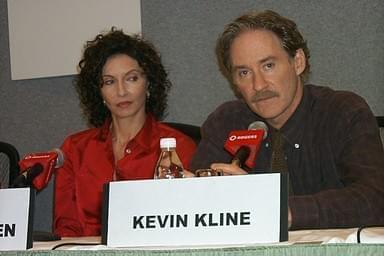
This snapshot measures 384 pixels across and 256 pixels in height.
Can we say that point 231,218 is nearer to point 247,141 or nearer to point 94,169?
point 247,141

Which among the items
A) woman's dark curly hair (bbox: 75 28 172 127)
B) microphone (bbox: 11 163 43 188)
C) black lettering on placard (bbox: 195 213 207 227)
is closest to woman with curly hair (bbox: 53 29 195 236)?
woman's dark curly hair (bbox: 75 28 172 127)

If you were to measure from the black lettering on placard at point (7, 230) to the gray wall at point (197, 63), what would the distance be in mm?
1423

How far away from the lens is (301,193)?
1834 mm

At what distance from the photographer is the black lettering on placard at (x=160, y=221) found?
3.64 feet

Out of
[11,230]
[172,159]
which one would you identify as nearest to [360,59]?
[172,159]

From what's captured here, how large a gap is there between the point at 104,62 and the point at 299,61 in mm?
770

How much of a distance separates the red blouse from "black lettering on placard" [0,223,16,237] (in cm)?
97

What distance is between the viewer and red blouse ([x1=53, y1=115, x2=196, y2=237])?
2.25m

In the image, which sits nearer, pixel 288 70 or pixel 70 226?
pixel 288 70

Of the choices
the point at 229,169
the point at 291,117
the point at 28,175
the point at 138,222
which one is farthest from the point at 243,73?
the point at 138,222

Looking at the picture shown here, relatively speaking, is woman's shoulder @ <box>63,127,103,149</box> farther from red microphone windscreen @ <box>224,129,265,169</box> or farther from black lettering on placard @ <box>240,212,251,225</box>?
black lettering on placard @ <box>240,212,251,225</box>

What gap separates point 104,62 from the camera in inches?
95.8

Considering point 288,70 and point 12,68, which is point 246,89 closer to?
point 288,70

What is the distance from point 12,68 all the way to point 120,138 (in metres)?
0.78
